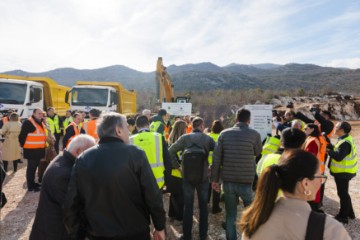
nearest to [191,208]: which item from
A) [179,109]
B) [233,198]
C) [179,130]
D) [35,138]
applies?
[233,198]

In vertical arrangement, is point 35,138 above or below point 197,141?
below

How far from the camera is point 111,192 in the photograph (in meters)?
2.27

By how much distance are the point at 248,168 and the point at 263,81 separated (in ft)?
281

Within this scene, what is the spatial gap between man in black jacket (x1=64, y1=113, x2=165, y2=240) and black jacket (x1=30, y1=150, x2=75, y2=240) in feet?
0.83

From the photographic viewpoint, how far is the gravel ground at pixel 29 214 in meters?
4.56

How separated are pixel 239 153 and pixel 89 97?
34.1 ft

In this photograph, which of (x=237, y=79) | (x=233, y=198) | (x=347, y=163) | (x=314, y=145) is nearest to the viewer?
(x=233, y=198)

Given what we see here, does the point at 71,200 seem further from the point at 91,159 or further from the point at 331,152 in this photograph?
the point at 331,152

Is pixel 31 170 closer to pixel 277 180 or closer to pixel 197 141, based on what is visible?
pixel 197 141

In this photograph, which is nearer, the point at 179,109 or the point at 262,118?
the point at 262,118

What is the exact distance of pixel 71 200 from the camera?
→ 7.72ft

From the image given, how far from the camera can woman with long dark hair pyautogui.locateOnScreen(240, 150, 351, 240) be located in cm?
142

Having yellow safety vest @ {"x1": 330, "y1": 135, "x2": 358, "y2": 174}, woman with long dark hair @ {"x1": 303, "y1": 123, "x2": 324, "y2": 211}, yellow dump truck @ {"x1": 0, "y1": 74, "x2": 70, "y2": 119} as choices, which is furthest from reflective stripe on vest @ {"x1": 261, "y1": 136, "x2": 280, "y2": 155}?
yellow dump truck @ {"x1": 0, "y1": 74, "x2": 70, "y2": 119}

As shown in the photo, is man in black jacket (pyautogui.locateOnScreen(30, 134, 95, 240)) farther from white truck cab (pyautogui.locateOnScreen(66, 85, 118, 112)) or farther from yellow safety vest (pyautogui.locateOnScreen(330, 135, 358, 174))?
white truck cab (pyautogui.locateOnScreen(66, 85, 118, 112))
